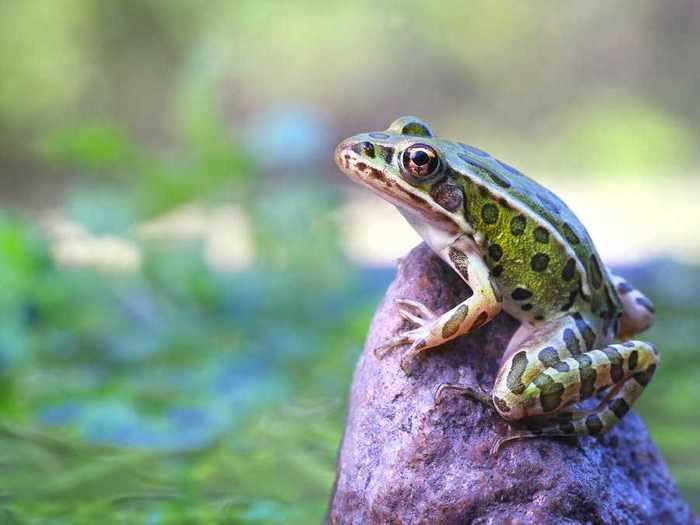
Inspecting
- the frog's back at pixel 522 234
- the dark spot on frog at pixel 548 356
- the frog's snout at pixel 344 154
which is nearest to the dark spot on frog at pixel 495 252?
the frog's back at pixel 522 234

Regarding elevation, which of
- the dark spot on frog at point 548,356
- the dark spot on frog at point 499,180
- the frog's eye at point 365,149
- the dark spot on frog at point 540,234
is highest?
the frog's eye at point 365,149

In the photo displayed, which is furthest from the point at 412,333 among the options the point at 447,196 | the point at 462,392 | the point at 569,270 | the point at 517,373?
the point at 569,270

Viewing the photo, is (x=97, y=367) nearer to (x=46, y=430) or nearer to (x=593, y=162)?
(x=46, y=430)

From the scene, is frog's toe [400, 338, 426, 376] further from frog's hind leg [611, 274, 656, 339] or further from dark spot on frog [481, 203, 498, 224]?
frog's hind leg [611, 274, 656, 339]

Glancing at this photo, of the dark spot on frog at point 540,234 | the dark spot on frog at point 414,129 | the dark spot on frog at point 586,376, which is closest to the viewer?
the dark spot on frog at point 586,376

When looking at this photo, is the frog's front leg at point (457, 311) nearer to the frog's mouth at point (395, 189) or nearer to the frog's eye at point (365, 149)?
the frog's mouth at point (395, 189)

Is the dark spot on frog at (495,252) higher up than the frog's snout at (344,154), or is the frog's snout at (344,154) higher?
the frog's snout at (344,154)

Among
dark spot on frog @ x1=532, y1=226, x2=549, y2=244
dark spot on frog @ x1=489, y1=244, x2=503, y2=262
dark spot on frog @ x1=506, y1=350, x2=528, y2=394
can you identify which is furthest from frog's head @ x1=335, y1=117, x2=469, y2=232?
dark spot on frog @ x1=506, y1=350, x2=528, y2=394
